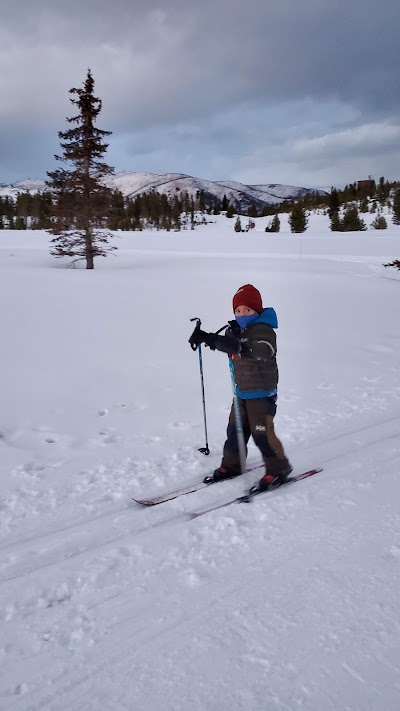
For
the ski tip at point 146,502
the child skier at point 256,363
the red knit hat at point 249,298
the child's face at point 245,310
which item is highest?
the red knit hat at point 249,298

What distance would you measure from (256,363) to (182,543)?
6.09 ft

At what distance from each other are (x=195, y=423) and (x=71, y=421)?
182 centimetres

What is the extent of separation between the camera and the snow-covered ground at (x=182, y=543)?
237 centimetres

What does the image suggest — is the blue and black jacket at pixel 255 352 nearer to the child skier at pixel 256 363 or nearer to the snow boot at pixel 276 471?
the child skier at pixel 256 363

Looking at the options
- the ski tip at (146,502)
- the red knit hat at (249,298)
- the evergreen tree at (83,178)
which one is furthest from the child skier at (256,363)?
the evergreen tree at (83,178)

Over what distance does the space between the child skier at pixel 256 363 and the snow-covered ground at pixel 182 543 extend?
43 centimetres

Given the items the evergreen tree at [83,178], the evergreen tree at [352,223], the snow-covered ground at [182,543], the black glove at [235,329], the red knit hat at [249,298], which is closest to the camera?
the snow-covered ground at [182,543]

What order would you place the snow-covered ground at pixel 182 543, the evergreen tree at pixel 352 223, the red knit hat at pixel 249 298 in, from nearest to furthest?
the snow-covered ground at pixel 182 543, the red knit hat at pixel 249 298, the evergreen tree at pixel 352 223

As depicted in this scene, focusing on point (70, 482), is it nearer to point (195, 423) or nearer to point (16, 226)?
point (195, 423)

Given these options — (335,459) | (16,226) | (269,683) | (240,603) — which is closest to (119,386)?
(335,459)

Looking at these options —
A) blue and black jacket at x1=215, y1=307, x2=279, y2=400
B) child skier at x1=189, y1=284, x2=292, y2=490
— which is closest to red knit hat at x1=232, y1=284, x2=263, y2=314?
child skier at x1=189, y1=284, x2=292, y2=490

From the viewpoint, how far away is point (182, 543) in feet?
11.6

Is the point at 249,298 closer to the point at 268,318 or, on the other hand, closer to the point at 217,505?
the point at 268,318

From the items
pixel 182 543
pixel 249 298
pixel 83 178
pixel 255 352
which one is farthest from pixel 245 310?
pixel 83 178
